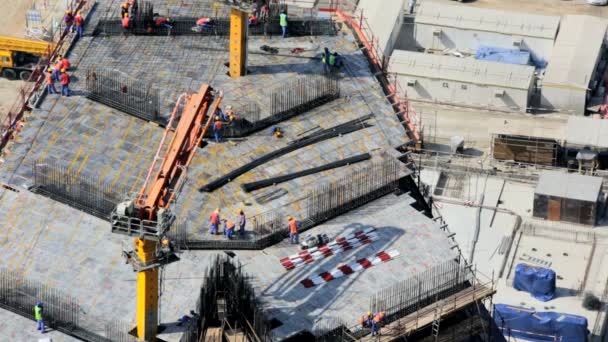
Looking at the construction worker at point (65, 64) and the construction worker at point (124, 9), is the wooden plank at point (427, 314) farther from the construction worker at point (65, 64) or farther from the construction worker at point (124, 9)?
the construction worker at point (124, 9)

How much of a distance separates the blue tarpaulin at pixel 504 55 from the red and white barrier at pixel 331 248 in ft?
206

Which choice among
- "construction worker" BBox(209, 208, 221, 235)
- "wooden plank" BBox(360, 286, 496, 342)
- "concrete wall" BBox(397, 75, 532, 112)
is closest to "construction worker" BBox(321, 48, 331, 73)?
"construction worker" BBox(209, 208, 221, 235)

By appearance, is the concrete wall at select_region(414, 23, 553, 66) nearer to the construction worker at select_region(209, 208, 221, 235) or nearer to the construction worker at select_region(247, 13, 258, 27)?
the construction worker at select_region(247, 13, 258, 27)

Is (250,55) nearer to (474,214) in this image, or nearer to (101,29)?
(101,29)

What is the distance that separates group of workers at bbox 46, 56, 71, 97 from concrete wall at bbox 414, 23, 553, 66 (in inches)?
2448

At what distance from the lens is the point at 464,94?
17638cm

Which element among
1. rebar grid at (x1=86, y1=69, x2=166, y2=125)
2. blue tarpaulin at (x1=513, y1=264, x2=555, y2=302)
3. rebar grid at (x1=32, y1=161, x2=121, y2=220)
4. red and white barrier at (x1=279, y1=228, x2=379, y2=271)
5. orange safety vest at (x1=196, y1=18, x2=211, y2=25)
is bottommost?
blue tarpaulin at (x1=513, y1=264, x2=555, y2=302)

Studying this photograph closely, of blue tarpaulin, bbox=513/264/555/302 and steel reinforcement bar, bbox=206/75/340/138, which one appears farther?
blue tarpaulin, bbox=513/264/555/302

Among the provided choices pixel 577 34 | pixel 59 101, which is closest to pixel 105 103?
pixel 59 101

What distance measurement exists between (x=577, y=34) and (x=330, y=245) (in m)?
73.3

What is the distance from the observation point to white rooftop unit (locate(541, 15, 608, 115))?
17650cm

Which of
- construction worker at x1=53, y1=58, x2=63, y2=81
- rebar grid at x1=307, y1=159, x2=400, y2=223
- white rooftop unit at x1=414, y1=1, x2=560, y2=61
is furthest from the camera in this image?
white rooftop unit at x1=414, y1=1, x2=560, y2=61

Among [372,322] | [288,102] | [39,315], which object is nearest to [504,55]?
[288,102]

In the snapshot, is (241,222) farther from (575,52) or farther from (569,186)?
(575,52)
